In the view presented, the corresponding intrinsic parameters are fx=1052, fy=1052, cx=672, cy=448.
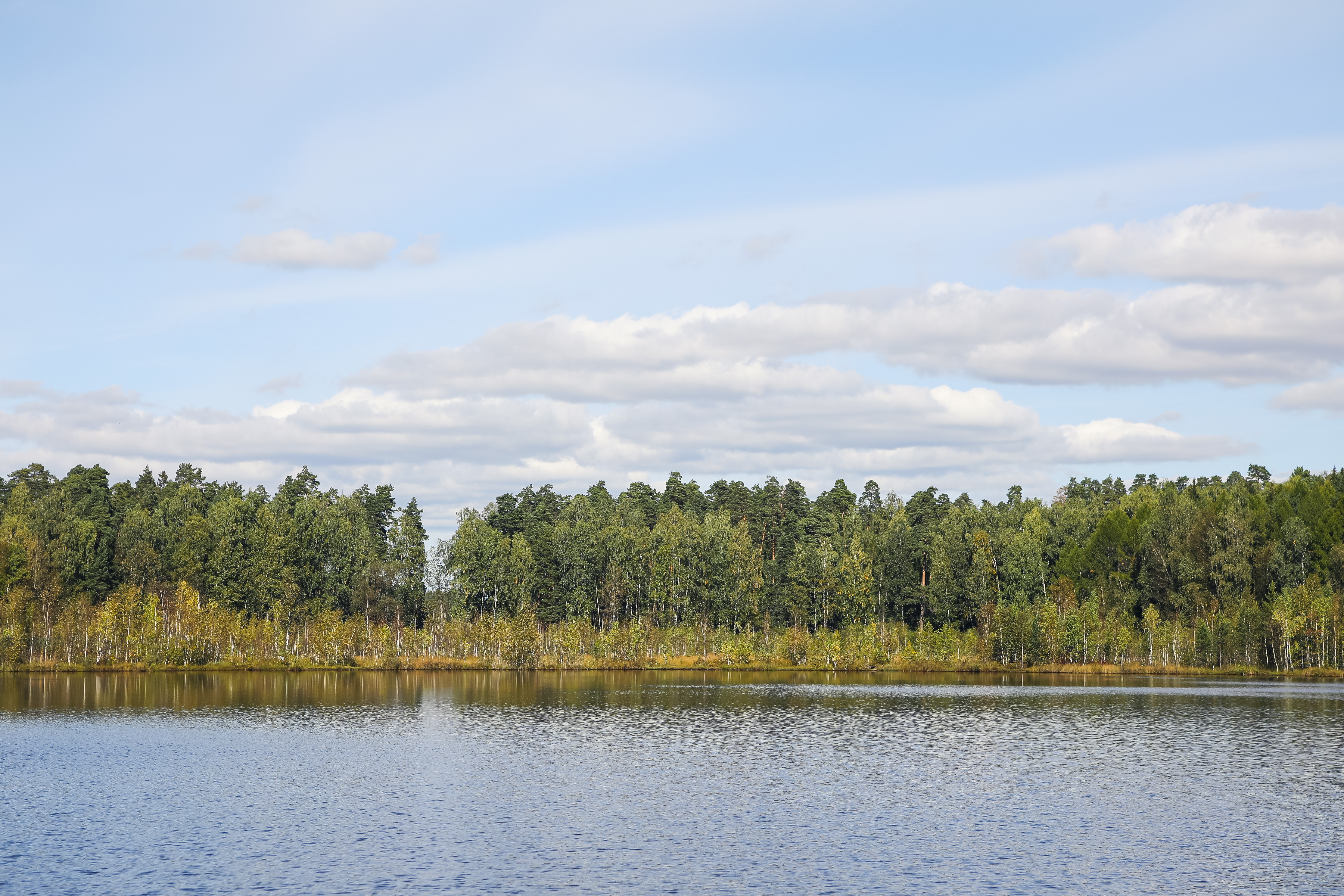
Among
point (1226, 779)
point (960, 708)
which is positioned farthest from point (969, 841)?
point (960, 708)

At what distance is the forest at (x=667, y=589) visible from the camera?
149 metres

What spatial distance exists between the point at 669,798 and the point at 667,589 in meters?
135

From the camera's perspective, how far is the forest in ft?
489

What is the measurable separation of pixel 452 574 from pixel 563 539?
68.6ft

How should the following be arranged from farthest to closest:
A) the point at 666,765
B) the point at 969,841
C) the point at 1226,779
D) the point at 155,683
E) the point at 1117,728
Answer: the point at 155,683, the point at 1117,728, the point at 666,765, the point at 1226,779, the point at 969,841

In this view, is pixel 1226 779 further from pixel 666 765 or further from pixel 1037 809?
pixel 666 765

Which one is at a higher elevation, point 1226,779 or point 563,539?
point 563,539

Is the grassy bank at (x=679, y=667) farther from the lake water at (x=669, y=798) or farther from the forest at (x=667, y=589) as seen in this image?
the lake water at (x=669, y=798)

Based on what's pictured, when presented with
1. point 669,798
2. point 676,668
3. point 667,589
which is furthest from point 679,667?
point 669,798

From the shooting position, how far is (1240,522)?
15575cm

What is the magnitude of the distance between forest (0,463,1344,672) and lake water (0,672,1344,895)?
5641 centimetres

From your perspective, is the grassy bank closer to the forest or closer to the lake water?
the forest

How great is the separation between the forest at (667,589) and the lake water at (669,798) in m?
56.4

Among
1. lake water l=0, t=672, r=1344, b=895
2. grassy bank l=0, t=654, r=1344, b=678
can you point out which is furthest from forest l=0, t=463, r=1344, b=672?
lake water l=0, t=672, r=1344, b=895
